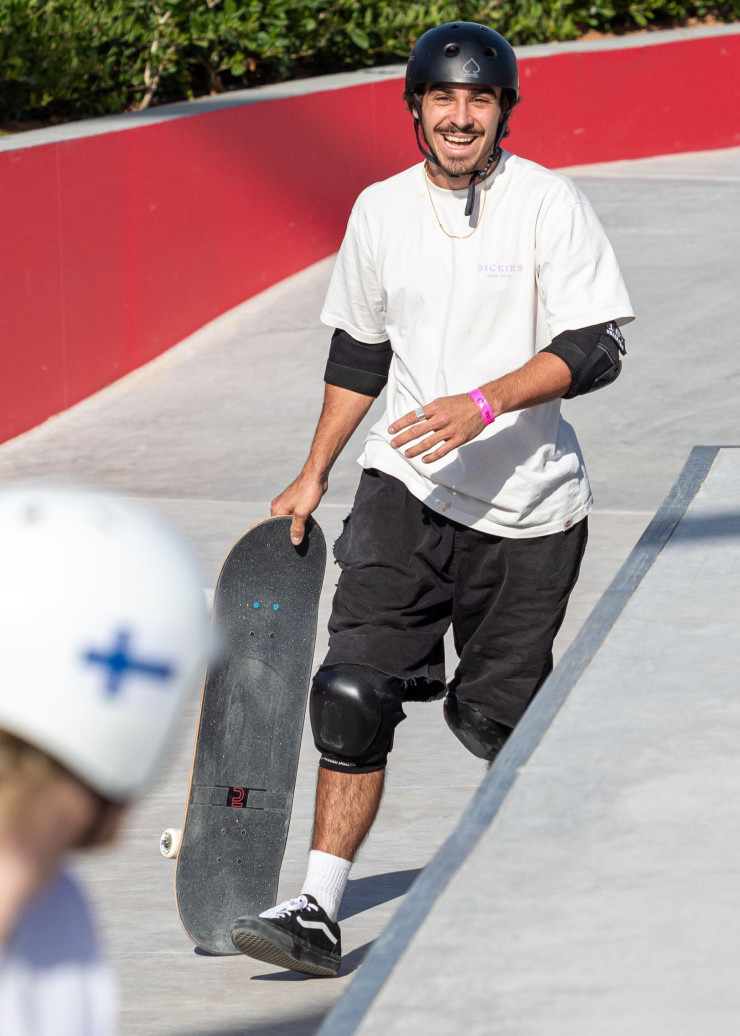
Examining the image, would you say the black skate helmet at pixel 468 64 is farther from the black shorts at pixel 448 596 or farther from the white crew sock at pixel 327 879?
the white crew sock at pixel 327 879

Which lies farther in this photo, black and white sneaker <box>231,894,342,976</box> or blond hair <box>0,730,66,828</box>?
black and white sneaker <box>231,894,342,976</box>

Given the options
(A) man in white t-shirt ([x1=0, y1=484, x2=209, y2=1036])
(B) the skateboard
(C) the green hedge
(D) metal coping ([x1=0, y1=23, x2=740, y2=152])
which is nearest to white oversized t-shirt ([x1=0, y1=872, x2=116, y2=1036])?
(A) man in white t-shirt ([x1=0, y1=484, x2=209, y2=1036])

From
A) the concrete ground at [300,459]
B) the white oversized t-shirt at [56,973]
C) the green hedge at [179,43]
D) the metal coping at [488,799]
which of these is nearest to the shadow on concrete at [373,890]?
the concrete ground at [300,459]

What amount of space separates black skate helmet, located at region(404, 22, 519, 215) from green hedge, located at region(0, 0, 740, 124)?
18.4 feet

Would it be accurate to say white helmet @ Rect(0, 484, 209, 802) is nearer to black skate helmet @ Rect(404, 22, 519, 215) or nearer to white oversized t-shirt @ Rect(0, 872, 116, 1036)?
white oversized t-shirt @ Rect(0, 872, 116, 1036)

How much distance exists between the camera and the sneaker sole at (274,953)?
321 centimetres

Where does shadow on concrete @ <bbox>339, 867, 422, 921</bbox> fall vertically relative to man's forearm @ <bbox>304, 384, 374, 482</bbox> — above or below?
below

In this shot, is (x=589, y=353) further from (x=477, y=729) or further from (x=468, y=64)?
(x=477, y=729)

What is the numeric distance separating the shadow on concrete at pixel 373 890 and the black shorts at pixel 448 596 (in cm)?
45

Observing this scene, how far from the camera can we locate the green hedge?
9.04 meters

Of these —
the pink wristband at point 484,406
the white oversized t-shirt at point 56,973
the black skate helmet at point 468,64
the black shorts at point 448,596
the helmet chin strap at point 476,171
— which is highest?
the white oversized t-shirt at point 56,973

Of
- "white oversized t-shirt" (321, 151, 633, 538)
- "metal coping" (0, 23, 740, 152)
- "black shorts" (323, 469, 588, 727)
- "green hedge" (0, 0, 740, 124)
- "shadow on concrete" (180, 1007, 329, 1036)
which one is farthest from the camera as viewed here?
"green hedge" (0, 0, 740, 124)

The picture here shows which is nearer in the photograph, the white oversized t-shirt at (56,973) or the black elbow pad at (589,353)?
the white oversized t-shirt at (56,973)

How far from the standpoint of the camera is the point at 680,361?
887 cm
